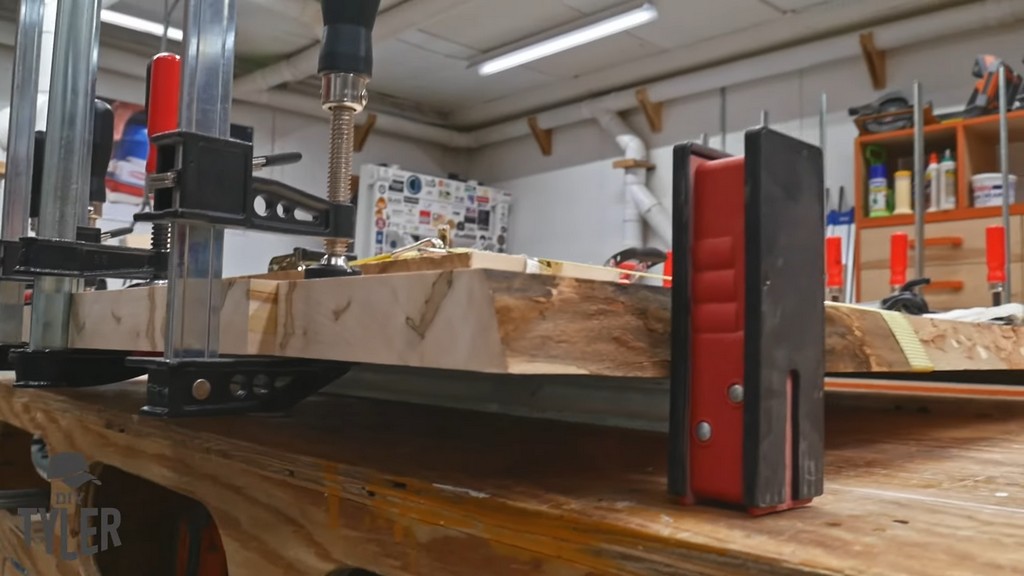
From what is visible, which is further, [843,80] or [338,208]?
[843,80]

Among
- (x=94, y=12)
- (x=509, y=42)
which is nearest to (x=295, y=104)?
(x=509, y=42)

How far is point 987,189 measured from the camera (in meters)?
3.01

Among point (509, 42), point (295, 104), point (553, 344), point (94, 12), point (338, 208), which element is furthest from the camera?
point (295, 104)

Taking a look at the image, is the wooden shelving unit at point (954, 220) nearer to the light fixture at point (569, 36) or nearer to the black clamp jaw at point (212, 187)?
the light fixture at point (569, 36)

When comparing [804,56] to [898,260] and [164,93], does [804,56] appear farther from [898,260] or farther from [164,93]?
[164,93]

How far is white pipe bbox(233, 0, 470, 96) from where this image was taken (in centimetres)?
378

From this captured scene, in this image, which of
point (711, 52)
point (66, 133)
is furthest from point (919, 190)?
point (66, 133)

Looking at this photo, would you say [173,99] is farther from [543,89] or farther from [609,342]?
[543,89]

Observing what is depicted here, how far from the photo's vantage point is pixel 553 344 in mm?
405

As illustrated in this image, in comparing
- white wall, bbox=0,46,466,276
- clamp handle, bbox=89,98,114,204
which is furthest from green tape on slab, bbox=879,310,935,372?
white wall, bbox=0,46,466,276

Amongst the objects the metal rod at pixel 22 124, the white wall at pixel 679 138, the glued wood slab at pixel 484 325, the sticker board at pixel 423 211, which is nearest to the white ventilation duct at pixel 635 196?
the white wall at pixel 679 138

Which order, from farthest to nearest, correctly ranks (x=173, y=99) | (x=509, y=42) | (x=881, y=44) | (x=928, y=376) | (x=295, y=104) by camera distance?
(x=295, y=104) < (x=509, y=42) < (x=881, y=44) < (x=928, y=376) < (x=173, y=99)

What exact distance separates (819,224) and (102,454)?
70 centimetres

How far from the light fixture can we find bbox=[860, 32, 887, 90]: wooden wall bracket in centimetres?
103
